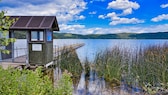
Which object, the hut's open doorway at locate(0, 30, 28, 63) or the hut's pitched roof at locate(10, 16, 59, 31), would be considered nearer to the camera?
the hut's pitched roof at locate(10, 16, 59, 31)

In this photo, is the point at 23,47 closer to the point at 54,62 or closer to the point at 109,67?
the point at 54,62

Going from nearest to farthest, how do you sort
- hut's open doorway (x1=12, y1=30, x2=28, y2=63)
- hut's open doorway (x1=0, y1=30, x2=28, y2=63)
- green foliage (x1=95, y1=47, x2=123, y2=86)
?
green foliage (x1=95, y1=47, x2=123, y2=86) → hut's open doorway (x1=0, y1=30, x2=28, y2=63) → hut's open doorway (x1=12, y1=30, x2=28, y2=63)

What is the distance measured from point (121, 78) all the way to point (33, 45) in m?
4.26

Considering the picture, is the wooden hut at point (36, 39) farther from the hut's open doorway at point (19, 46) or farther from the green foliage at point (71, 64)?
the green foliage at point (71, 64)

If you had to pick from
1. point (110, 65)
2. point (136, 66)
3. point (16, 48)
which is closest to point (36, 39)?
point (16, 48)

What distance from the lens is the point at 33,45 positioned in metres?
9.42

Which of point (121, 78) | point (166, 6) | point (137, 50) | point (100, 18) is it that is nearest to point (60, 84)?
point (121, 78)

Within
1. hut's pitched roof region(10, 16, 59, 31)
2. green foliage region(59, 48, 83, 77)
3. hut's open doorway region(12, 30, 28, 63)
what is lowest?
green foliage region(59, 48, 83, 77)

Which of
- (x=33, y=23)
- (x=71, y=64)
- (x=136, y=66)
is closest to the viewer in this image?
(x=136, y=66)

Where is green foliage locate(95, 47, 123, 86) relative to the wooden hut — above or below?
below

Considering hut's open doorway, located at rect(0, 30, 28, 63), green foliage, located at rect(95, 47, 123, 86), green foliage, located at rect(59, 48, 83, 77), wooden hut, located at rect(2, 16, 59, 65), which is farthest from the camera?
hut's open doorway, located at rect(0, 30, 28, 63)

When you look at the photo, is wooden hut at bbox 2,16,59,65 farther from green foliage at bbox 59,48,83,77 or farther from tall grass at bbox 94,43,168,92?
tall grass at bbox 94,43,168,92

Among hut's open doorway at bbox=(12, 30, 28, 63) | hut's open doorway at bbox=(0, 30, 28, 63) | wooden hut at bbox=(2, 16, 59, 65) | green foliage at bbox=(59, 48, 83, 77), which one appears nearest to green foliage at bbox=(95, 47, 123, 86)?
green foliage at bbox=(59, 48, 83, 77)

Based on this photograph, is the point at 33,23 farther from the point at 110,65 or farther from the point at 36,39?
the point at 110,65
